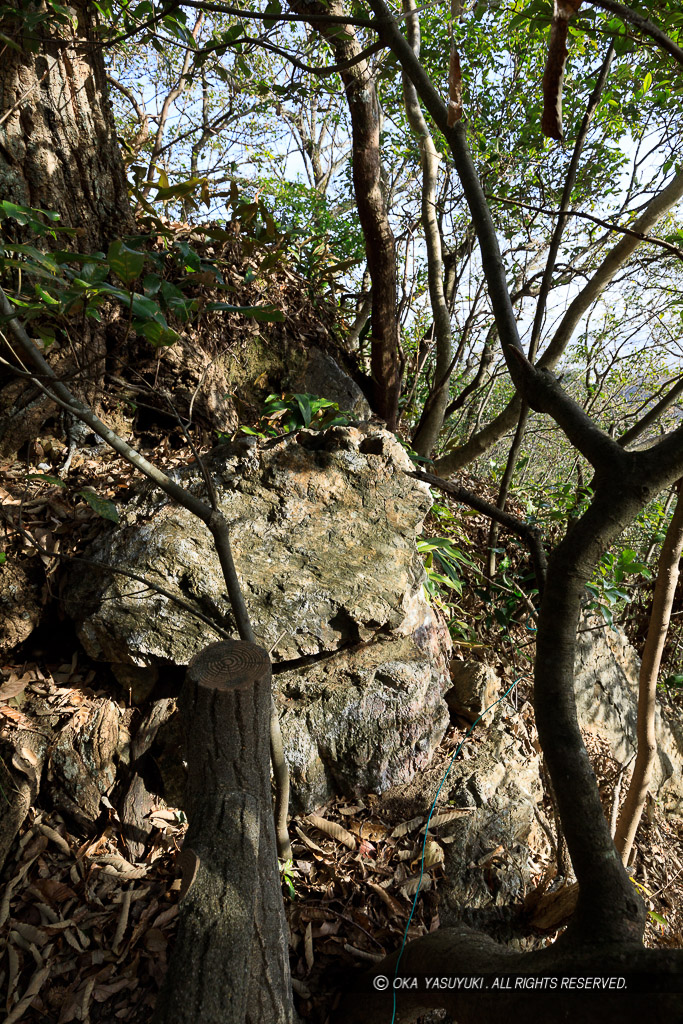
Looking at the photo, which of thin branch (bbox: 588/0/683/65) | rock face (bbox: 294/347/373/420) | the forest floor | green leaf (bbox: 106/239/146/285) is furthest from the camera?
rock face (bbox: 294/347/373/420)

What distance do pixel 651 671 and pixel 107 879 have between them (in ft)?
8.25

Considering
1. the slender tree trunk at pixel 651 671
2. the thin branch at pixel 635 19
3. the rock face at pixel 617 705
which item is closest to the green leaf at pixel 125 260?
the thin branch at pixel 635 19

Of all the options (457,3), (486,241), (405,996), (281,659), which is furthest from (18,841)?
(457,3)

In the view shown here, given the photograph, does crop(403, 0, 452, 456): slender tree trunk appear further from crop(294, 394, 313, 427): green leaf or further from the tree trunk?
the tree trunk

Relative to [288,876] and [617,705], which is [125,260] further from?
[617,705]

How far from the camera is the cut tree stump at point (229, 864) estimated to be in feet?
4.33

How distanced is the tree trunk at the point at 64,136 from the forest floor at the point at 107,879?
157 centimetres

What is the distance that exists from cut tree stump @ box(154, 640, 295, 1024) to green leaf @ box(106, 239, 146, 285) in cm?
110

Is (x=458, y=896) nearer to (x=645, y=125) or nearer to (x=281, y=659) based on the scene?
(x=281, y=659)

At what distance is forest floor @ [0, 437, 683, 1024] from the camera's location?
1910 mm

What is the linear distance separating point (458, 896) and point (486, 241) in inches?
105

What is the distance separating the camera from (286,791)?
234 centimetres

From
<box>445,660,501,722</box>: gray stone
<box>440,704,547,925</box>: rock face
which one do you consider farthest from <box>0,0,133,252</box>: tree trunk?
<box>440,704,547,925</box>: rock face

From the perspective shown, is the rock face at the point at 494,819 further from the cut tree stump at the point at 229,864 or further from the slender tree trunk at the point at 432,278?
the slender tree trunk at the point at 432,278
